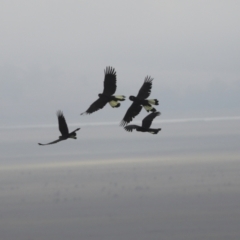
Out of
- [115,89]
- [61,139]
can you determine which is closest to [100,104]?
[115,89]

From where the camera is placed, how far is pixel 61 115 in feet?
41.2

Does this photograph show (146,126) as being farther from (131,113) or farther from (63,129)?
(63,129)

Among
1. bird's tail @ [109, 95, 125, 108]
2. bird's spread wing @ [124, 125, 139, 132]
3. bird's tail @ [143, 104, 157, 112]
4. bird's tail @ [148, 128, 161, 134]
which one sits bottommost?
bird's tail @ [148, 128, 161, 134]

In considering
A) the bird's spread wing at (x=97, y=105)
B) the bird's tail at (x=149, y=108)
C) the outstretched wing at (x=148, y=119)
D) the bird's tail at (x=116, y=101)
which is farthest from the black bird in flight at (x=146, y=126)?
the bird's spread wing at (x=97, y=105)

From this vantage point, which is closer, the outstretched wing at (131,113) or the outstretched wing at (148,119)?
the outstretched wing at (131,113)

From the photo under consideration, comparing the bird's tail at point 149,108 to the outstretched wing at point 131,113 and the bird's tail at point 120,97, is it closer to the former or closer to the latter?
the outstretched wing at point 131,113

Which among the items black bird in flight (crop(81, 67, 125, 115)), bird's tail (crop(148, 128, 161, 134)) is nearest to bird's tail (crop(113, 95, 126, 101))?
black bird in flight (crop(81, 67, 125, 115))

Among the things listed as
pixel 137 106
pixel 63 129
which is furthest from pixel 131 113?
pixel 63 129

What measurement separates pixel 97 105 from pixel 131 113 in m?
0.84

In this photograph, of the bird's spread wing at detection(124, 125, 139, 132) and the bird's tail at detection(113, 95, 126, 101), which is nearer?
the bird's spread wing at detection(124, 125, 139, 132)

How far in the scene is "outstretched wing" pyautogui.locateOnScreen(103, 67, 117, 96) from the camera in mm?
12859

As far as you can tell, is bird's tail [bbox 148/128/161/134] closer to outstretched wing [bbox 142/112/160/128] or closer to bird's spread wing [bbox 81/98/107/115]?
outstretched wing [bbox 142/112/160/128]

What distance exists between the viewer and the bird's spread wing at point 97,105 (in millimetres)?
13006

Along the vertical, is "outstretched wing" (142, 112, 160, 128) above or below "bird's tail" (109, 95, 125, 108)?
below
